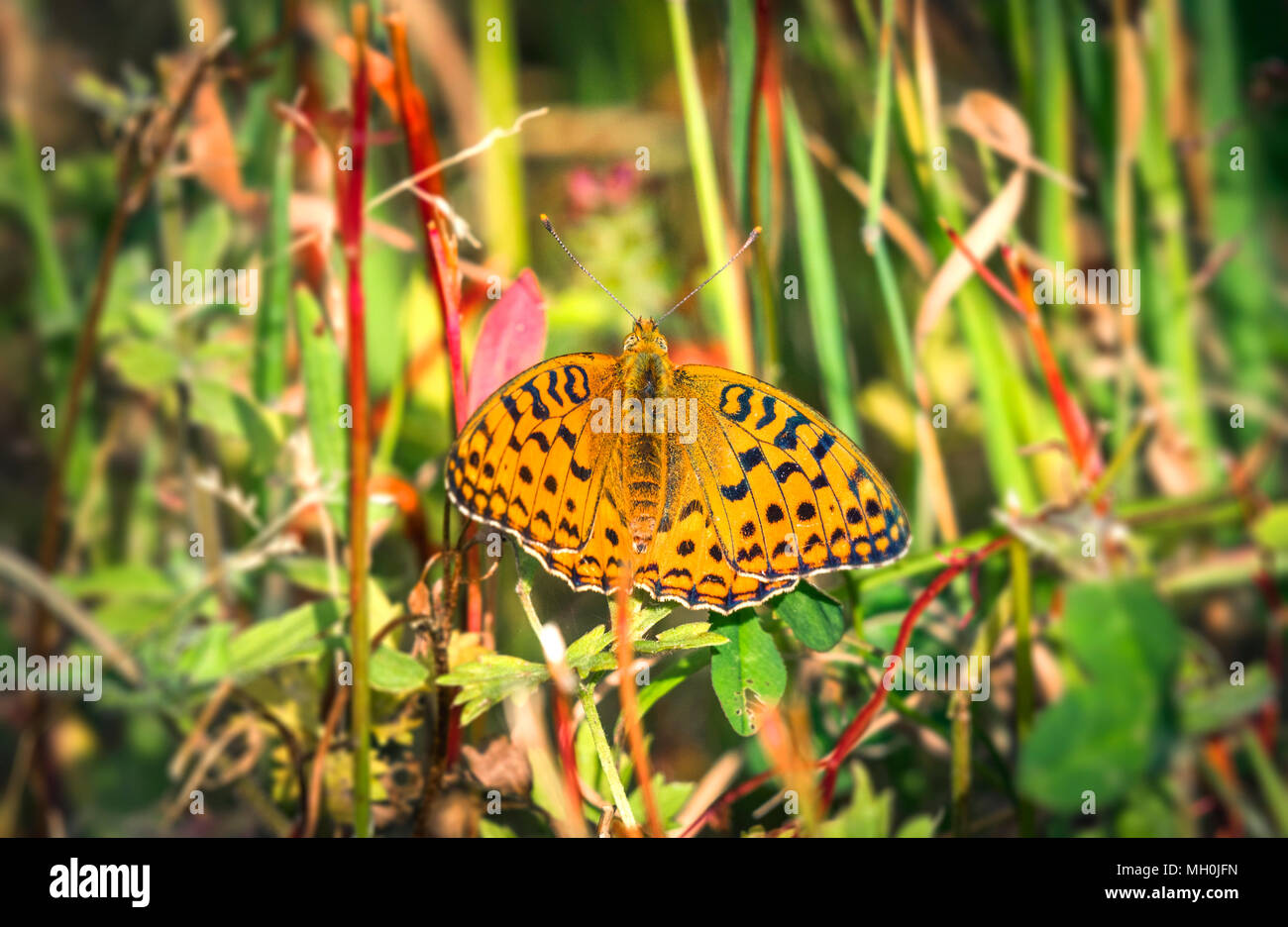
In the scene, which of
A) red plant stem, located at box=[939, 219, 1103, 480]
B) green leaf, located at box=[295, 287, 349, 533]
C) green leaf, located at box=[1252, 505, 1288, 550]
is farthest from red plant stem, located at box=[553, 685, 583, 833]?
green leaf, located at box=[1252, 505, 1288, 550]

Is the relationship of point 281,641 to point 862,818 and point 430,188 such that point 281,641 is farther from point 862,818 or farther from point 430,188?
point 862,818

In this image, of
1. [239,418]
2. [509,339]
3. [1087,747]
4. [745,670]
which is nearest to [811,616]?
[745,670]

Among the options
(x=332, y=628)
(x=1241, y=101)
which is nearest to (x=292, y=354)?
(x=332, y=628)

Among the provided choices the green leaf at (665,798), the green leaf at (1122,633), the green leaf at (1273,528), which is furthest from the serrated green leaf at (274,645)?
the green leaf at (1273,528)

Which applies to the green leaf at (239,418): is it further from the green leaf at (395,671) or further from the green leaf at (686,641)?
the green leaf at (686,641)
